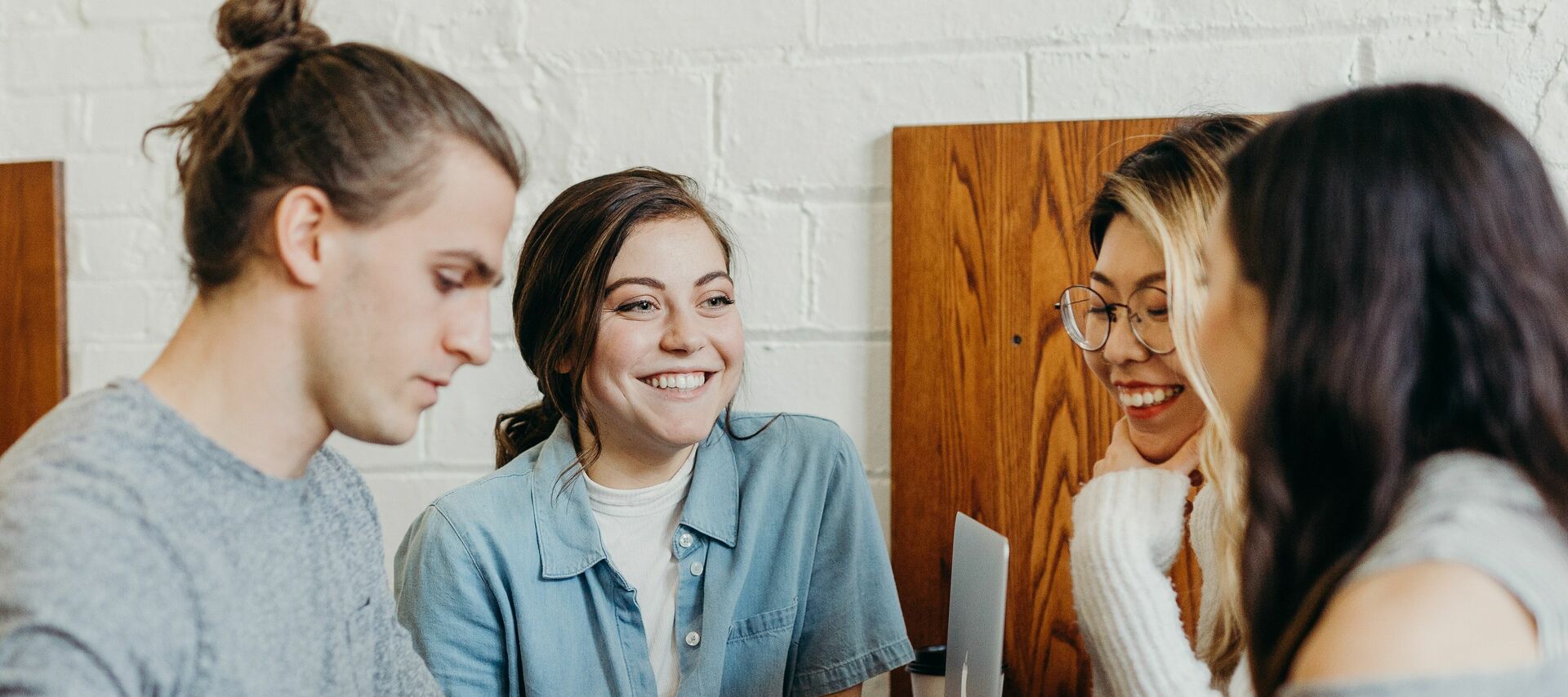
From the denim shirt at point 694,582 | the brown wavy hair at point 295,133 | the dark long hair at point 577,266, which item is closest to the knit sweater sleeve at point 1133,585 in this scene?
the denim shirt at point 694,582

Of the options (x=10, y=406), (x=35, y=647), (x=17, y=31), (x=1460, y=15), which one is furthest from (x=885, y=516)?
(x=17, y=31)

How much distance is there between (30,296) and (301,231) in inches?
49.2

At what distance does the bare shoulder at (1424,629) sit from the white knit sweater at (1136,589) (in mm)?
431

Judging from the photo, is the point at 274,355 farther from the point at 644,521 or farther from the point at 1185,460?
the point at 1185,460

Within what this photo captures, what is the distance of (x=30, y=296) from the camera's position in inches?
69.4

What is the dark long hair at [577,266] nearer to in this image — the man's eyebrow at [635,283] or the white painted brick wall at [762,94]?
the man's eyebrow at [635,283]

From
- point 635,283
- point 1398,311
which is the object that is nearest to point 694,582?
point 635,283

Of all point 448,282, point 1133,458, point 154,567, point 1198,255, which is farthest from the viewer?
point 1133,458

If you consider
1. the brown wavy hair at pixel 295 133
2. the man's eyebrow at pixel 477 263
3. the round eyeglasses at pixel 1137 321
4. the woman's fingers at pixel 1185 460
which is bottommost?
the woman's fingers at pixel 1185 460

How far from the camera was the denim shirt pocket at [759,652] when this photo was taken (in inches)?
53.8

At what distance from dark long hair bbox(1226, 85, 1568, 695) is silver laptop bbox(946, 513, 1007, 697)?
0.28 metres

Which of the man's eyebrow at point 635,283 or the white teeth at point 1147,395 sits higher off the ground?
the man's eyebrow at point 635,283

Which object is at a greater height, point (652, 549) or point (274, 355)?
point (274, 355)

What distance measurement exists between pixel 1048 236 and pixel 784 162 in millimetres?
364
